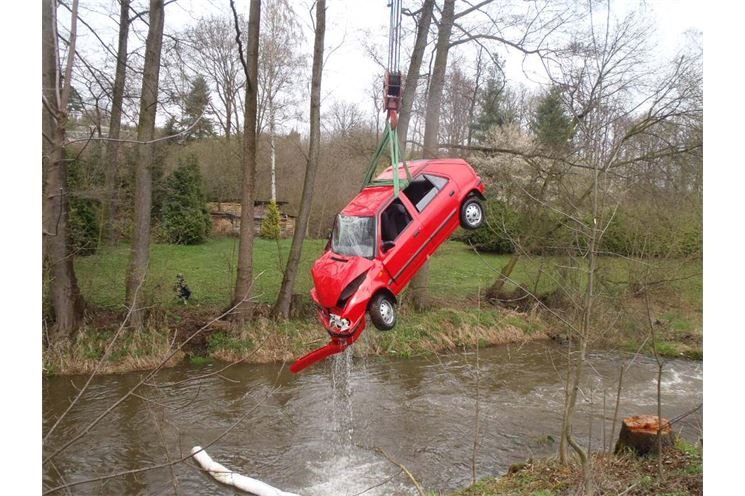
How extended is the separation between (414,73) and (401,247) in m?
4.64

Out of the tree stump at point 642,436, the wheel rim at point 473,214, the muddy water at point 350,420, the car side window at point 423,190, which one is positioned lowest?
the muddy water at point 350,420

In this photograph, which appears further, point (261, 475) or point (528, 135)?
point (528, 135)

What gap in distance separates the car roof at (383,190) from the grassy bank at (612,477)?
10.6 feet

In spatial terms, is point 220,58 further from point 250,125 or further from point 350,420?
point 350,420

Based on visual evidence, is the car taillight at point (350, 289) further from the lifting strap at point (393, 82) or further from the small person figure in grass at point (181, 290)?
the small person figure in grass at point (181, 290)

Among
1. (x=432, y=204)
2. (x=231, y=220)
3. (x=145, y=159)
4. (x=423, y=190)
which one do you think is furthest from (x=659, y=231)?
(x=145, y=159)

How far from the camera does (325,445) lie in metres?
7.64

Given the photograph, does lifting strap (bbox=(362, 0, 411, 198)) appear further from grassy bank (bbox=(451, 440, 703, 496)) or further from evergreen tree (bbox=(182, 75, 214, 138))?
evergreen tree (bbox=(182, 75, 214, 138))

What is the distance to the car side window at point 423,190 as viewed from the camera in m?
4.94

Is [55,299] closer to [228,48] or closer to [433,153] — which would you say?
[228,48]

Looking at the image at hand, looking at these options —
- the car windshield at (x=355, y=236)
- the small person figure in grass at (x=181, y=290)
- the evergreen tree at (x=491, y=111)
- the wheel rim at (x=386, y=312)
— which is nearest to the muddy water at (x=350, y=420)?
the wheel rim at (x=386, y=312)

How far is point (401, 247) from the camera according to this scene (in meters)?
4.62
